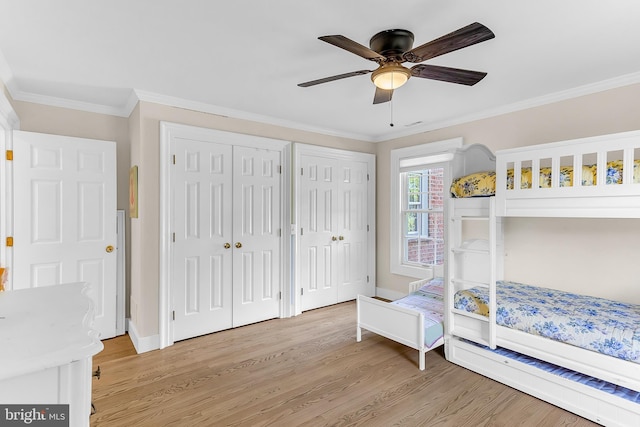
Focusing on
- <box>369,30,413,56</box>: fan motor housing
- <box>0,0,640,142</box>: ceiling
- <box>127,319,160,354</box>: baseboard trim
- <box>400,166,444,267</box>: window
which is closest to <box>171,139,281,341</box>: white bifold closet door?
<box>127,319,160,354</box>: baseboard trim

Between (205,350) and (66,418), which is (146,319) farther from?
(66,418)

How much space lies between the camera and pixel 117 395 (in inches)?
91.7

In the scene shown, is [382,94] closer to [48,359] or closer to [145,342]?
[48,359]

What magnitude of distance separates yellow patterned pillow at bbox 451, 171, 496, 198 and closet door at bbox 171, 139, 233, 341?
2356 mm

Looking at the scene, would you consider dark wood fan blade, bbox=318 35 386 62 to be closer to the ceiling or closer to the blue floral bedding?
the ceiling

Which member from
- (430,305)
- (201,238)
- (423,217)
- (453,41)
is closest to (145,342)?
(201,238)

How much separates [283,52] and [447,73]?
3.70 ft

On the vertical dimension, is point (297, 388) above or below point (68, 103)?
below

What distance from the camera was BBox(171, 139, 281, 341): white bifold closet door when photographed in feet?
10.8

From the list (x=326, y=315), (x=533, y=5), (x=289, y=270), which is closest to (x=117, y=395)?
(x=289, y=270)

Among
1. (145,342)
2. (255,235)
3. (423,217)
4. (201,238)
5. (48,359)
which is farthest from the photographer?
(423,217)

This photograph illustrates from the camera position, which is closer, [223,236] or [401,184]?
[223,236]

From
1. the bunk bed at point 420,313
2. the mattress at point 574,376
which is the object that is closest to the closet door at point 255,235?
the bunk bed at point 420,313

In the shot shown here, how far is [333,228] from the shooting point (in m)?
4.51
